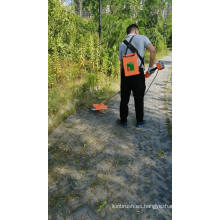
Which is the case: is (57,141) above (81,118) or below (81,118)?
below

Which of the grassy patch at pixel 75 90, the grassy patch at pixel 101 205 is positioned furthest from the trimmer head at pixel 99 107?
the grassy patch at pixel 101 205

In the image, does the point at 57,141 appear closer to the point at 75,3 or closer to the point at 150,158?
the point at 150,158

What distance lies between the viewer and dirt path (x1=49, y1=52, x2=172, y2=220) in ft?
5.25

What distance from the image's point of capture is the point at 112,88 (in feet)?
14.2

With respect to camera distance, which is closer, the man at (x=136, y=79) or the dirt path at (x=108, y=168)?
the dirt path at (x=108, y=168)

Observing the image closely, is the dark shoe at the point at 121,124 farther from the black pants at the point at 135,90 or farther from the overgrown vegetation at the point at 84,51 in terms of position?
the overgrown vegetation at the point at 84,51

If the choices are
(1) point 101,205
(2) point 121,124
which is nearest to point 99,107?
(2) point 121,124

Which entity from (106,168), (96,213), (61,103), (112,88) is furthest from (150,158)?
(112,88)

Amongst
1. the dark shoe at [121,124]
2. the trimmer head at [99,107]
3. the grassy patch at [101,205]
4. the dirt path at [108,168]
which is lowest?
the grassy patch at [101,205]

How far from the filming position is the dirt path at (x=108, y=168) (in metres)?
1.60

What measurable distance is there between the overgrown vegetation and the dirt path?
1.67 ft

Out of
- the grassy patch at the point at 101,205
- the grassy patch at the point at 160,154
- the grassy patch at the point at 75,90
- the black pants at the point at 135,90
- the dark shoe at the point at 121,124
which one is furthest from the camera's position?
the grassy patch at the point at 75,90

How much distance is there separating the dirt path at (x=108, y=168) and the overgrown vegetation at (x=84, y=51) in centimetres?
51
